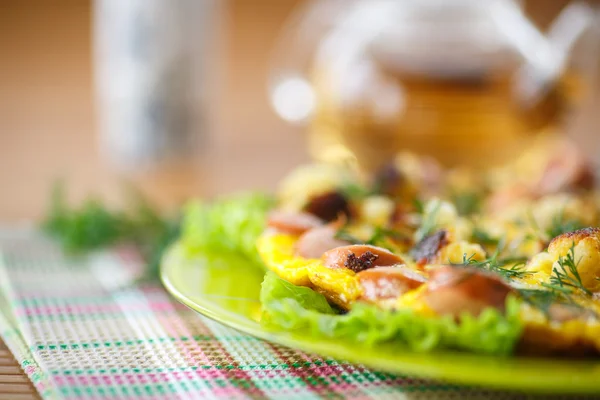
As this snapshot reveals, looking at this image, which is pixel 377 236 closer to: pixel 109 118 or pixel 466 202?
pixel 466 202

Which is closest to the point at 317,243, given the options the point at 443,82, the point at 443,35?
the point at 443,82

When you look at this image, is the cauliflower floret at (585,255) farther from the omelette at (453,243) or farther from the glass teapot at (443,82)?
the glass teapot at (443,82)

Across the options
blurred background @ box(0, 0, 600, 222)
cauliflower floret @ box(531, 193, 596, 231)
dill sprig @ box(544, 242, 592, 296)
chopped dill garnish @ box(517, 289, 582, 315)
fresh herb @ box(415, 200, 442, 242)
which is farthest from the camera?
blurred background @ box(0, 0, 600, 222)

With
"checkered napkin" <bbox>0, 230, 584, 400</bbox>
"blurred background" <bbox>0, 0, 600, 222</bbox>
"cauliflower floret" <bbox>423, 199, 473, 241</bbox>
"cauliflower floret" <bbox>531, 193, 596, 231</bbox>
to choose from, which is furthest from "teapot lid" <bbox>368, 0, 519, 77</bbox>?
"checkered napkin" <bbox>0, 230, 584, 400</bbox>

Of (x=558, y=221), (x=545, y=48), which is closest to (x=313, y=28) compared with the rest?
(x=545, y=48)

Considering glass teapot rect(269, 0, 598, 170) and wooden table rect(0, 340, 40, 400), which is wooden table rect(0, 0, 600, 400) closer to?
wooden table rect(0, 340, 40, 400)

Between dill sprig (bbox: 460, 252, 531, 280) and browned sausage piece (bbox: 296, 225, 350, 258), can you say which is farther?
browned sausage piece (bbox: 296, 225, 350, 258)

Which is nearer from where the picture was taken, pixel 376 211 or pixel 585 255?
pixel 585 255
